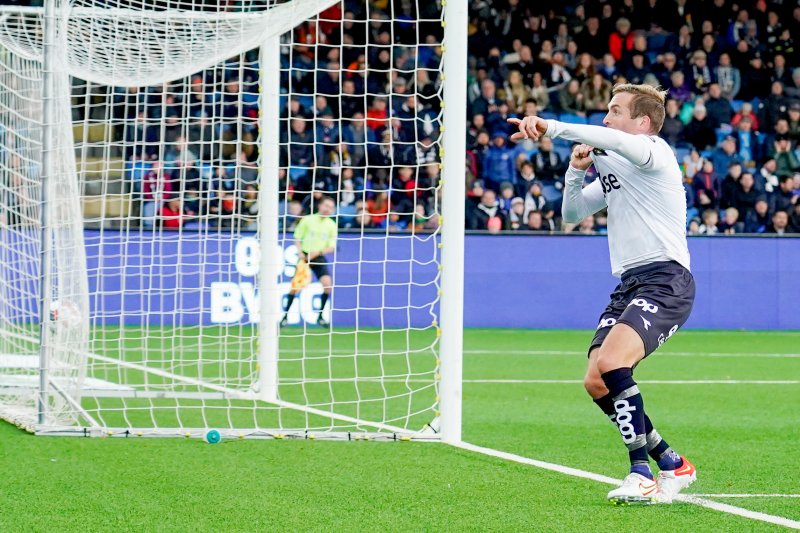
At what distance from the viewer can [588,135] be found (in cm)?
519

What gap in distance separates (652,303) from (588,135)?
2.71ft

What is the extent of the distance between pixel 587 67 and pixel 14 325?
13652 millimetres

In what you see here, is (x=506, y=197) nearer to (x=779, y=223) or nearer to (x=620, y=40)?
(x=779, y=223)

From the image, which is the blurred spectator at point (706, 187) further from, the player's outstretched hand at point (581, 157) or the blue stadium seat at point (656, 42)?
the player's outstretched hand at point (581, 157)

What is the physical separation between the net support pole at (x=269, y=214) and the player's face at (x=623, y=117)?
4066 millimetres

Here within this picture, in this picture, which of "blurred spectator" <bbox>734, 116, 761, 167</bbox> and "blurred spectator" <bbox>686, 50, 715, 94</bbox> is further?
"blurred spectator" <bbox>686, 50, 715, 94</bbox>

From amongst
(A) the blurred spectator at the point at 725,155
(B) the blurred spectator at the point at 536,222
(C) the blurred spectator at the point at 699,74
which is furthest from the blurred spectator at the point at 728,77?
(B) the blurred spectator at the point at 536,222

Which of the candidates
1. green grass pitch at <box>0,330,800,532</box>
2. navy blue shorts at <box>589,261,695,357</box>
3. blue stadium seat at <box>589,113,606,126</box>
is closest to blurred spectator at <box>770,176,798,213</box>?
blue stadium seat at <box>589,113,606,126</box>

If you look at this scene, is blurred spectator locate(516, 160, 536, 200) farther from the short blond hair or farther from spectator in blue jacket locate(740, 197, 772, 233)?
the short blond hair

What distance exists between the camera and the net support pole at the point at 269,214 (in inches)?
375

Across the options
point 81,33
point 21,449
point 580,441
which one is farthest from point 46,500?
point 81,33

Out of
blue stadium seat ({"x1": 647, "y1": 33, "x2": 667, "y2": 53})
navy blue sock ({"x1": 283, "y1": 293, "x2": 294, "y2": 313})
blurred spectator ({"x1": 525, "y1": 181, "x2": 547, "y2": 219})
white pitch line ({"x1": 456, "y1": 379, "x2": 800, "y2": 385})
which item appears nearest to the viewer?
white pitch line ({"x1": 456, "y1": 379, "x2": 800, "y2": 385})

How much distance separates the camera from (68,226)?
8562 mm

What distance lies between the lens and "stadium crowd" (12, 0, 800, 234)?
62.1 ft
